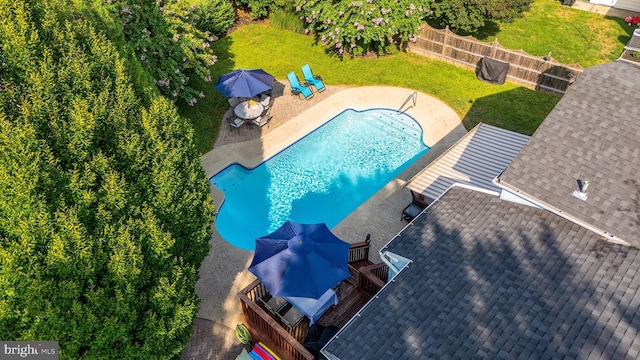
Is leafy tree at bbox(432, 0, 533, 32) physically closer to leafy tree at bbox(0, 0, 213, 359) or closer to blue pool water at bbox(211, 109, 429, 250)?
blue pool water at bbox(211, 109, 429, 250)

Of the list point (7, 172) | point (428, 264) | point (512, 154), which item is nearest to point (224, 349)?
point (428, 264)

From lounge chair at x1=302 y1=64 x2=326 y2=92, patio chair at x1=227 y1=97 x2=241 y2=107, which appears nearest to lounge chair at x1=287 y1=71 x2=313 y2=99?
lounge chair at x1=302 y1=64 x2=326 y2=92

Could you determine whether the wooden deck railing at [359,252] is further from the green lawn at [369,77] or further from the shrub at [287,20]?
the shrub at [287,20]

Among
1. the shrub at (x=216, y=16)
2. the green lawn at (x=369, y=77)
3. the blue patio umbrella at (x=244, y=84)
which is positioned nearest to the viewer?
the blue patio umbrella at (x=244, y=84)

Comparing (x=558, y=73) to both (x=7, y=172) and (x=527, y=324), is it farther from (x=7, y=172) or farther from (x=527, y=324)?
(x=7, y=172)

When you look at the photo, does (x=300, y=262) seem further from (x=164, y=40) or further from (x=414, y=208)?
(x=164, y=40)

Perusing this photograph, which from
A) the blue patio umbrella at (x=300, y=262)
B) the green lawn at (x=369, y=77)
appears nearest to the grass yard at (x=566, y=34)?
the green lawn at (x=369, y=77)
